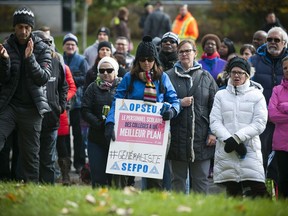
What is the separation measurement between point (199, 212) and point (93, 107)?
4.14 meters

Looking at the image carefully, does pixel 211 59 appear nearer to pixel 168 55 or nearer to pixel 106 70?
pixel 168 55

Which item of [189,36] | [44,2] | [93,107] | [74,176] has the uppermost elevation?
[44,2]

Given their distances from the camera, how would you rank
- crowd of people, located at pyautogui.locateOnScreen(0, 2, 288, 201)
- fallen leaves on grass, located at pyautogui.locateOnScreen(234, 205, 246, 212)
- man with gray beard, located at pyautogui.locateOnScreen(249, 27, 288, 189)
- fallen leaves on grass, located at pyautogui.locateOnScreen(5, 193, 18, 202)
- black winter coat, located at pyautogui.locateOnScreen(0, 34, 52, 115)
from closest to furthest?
fallen leaves on grass, located at pyautogui.locateOnScreen(234, 205, 246, 212) → fallen leaves on grass, located at pyautogui.locateOnScreen(5, 193, 18, 202) → crowd of people, located at pyautogui.locateOnScreen(0, 2, 288, 201) → black winter coat, located at pyautogui.locateOnScreen(0, 34, 52, 115) → man with gray beard, located at pyautogui.locateOnScreen(249, 27, 288, 189)

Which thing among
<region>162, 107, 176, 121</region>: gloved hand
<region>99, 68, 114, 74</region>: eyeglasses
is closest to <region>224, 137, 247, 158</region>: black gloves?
<region>162, 107, 176, 121</region>: gloved hand

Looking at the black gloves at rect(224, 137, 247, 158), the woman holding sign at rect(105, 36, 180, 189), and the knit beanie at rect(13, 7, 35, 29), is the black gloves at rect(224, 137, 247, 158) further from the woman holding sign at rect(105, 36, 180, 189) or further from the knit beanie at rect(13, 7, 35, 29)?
the knit beanie at rect(13, 7, 35, 29)

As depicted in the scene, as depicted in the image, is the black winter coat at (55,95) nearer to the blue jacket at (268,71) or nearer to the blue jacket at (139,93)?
the blue jacket at (139,93)

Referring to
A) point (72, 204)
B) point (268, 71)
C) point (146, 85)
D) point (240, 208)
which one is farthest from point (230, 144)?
point (268, 71)

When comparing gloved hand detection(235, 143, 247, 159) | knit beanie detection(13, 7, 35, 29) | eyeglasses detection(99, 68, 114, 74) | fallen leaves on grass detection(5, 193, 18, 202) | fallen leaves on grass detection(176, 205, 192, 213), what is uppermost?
knit beanie detection(13, 7, 35, 29)

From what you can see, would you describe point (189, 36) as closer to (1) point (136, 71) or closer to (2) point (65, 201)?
(1) point (136, 71)

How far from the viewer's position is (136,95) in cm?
1083

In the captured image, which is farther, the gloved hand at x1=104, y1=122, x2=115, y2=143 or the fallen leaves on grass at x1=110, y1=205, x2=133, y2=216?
the gloved hand at x1=104, y1=122, x2=115, y2=143

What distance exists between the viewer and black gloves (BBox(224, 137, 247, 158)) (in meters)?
10.4

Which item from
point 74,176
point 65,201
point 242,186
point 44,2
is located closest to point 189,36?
point 74,176

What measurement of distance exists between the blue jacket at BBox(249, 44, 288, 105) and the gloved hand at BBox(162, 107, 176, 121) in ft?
9.29
